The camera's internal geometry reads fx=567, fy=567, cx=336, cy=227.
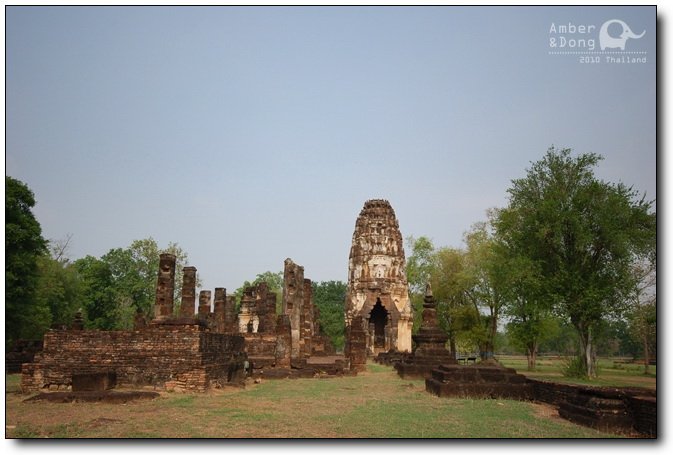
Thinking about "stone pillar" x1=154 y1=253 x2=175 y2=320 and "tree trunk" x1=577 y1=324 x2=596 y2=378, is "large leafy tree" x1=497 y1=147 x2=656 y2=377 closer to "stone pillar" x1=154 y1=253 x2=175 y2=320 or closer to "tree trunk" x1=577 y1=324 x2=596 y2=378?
"tree trunk" x1=577 y1=324 x2=596 y2=378

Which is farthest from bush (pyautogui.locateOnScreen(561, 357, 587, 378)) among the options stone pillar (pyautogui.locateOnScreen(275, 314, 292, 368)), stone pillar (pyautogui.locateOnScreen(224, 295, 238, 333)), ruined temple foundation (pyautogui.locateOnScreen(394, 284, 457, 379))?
stone pillar (pyautogui.locateOnScreen(224, 295, 238, 333))

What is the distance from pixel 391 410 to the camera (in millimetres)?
11008

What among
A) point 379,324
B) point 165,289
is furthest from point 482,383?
point 379,324

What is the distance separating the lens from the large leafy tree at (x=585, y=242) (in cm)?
2141

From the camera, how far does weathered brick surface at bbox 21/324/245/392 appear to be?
13500 millimetres

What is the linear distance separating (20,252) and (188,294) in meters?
11.6

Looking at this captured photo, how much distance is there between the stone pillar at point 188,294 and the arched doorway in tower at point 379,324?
83.4 feet

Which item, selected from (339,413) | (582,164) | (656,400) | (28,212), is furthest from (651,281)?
(28,212)

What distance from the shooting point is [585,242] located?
71.1ft

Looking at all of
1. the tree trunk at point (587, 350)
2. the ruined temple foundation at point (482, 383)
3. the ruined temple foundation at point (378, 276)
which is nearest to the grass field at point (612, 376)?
the tree trunk at point (587, 350)

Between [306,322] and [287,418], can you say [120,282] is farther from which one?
[287,418]

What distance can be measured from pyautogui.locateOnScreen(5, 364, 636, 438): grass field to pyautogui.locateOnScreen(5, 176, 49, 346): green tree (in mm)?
11408

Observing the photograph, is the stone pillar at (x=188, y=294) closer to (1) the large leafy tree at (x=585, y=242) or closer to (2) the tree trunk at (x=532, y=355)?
(1) the large leafy tree at (x=585, y=242)

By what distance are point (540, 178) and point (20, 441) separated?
A: 69.9 ft
